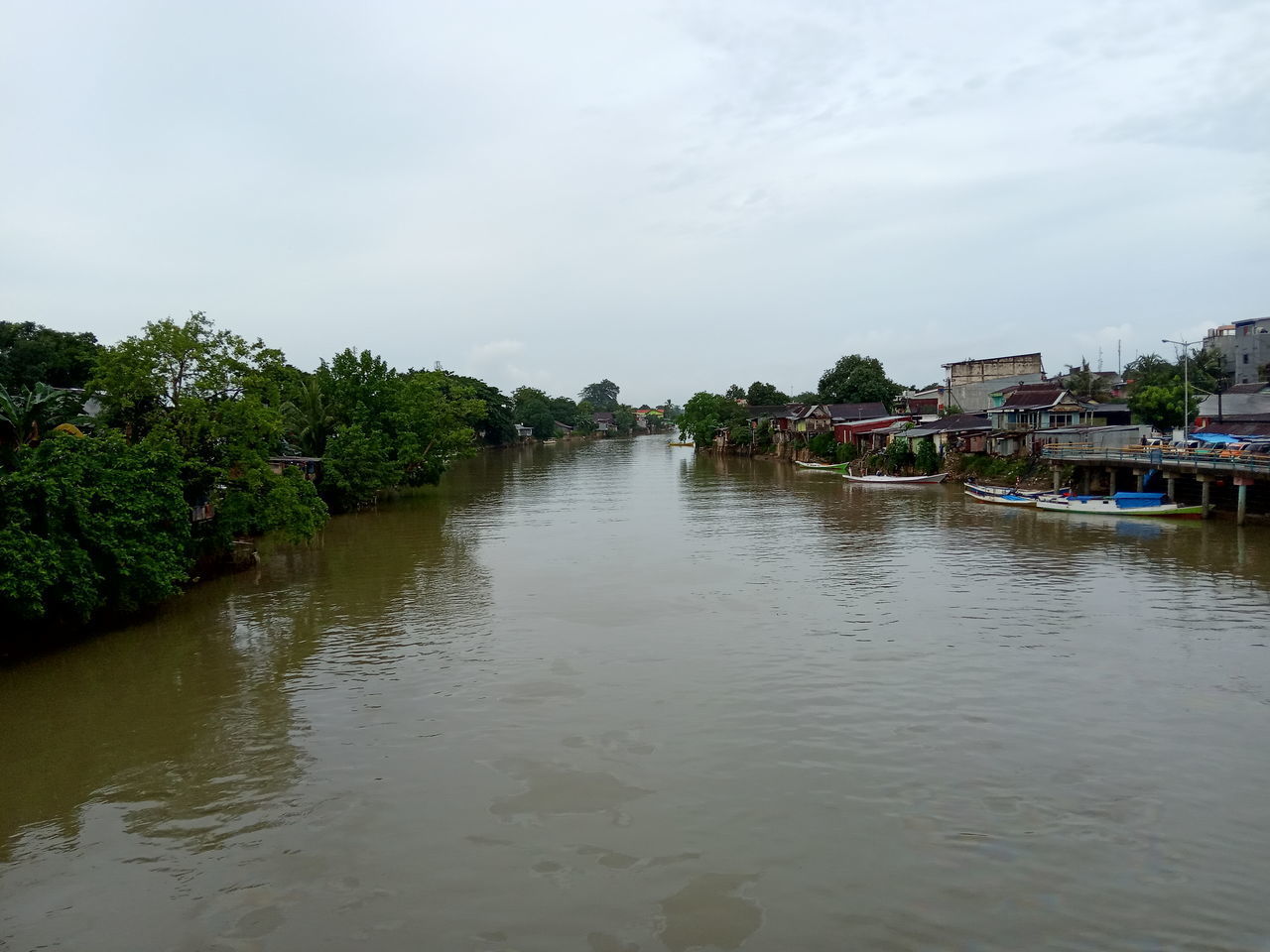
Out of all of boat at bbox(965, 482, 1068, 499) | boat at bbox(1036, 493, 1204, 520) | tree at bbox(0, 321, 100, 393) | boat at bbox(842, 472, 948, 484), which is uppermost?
tree at bbox(0, 321, 100, 393)

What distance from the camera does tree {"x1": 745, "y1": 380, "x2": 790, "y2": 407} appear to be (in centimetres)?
11812

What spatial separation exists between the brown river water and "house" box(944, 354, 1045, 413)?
56129mm

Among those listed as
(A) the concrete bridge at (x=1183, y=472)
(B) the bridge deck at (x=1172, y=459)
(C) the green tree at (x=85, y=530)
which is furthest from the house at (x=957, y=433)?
(C) the green tree at (x=85, y=530)

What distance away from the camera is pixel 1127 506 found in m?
36.8

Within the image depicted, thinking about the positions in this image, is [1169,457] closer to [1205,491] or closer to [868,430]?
[1205,491]

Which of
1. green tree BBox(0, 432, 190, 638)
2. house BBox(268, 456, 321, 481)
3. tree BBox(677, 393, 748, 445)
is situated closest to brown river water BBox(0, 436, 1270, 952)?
green tree BBox(0, 432, 190, 638)

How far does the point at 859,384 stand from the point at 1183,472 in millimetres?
56930

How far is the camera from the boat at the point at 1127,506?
35188 mm

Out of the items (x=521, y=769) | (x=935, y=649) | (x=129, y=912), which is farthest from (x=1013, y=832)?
(x=129, y=912)

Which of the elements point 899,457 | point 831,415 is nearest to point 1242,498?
point 899,457

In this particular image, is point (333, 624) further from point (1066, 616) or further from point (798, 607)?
point (1066, 616)

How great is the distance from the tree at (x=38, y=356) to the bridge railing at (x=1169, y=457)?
165 ft

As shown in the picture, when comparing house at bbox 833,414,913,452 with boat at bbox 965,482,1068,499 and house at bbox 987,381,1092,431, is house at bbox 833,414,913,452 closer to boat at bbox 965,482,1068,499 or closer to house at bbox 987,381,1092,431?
house at bbox 987,381,1092,431

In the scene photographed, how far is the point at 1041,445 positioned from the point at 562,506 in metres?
27.6
